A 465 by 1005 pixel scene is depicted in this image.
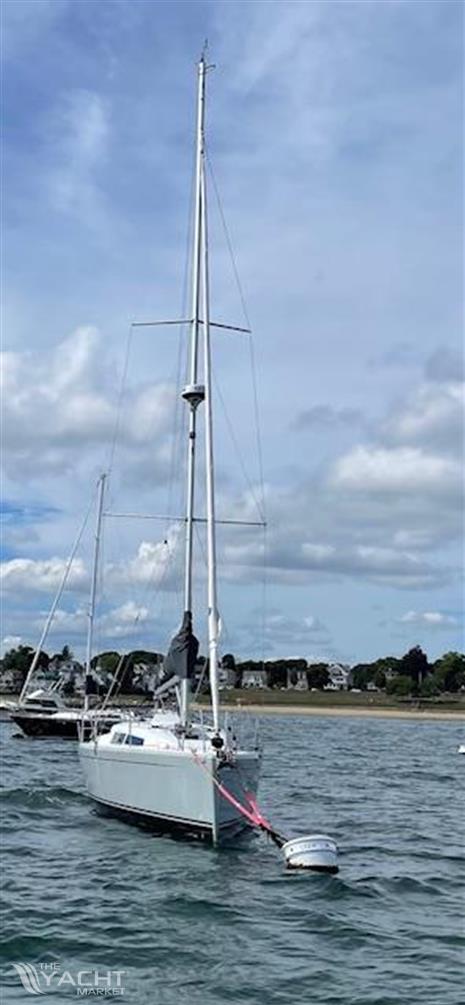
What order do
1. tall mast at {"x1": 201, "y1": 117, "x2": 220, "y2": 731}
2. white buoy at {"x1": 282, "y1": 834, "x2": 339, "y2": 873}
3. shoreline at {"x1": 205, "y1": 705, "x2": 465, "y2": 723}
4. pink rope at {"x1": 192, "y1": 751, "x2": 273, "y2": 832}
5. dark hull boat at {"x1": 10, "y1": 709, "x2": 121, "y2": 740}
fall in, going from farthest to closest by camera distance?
shoreline at {"x1": 205, "y1": 705, "x2": 465, "y2": 723}
dark hull boat at {"x1": 10, "y1": 709, "x2": 121, "y2": 740}
tall mast at {"x1": 201, "y1": 117, "x2": 220, "y2": 731}
pink rope at {"x1": 192, "y1": 751, "x2": 273, "y2": 832}
white buoy at {"x1": 282, "y1": 834, "x2": 339, "y2": 873}

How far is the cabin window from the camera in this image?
97.8ft

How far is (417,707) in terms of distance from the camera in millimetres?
188625

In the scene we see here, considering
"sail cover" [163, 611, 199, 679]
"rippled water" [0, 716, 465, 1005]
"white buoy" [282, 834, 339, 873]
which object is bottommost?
"rippled water" [0, 716, 465, 1005]

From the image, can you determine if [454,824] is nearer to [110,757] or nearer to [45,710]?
[110,757]

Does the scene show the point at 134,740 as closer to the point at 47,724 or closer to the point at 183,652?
the point at 183,652

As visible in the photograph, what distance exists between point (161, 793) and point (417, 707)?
166 metres

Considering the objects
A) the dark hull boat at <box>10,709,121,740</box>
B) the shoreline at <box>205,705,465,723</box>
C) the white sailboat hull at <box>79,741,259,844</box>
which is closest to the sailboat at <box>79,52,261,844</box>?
the white sailboat hull at <box>79,741,259,844</box>

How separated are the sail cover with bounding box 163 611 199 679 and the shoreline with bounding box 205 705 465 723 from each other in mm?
134362

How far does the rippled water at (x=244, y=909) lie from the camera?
51.6 feet

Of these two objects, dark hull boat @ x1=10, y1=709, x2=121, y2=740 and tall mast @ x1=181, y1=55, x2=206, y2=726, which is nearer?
tall mast @ x1=181, y1=55, x2=206, y2=726

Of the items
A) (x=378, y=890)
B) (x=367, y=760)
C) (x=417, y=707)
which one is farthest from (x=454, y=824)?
(x=417, y=707)

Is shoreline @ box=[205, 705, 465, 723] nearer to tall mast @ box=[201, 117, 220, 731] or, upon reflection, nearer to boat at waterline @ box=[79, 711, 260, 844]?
tall mast @ box=[201, 117, 220, 731]

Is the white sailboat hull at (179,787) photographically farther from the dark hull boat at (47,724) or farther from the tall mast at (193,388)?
the dark hull boat at (47,724)

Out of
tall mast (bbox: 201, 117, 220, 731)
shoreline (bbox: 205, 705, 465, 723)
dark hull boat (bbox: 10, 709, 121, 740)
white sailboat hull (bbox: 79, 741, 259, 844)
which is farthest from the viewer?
shoreline (bbox: 205, 705, 465, 723)
